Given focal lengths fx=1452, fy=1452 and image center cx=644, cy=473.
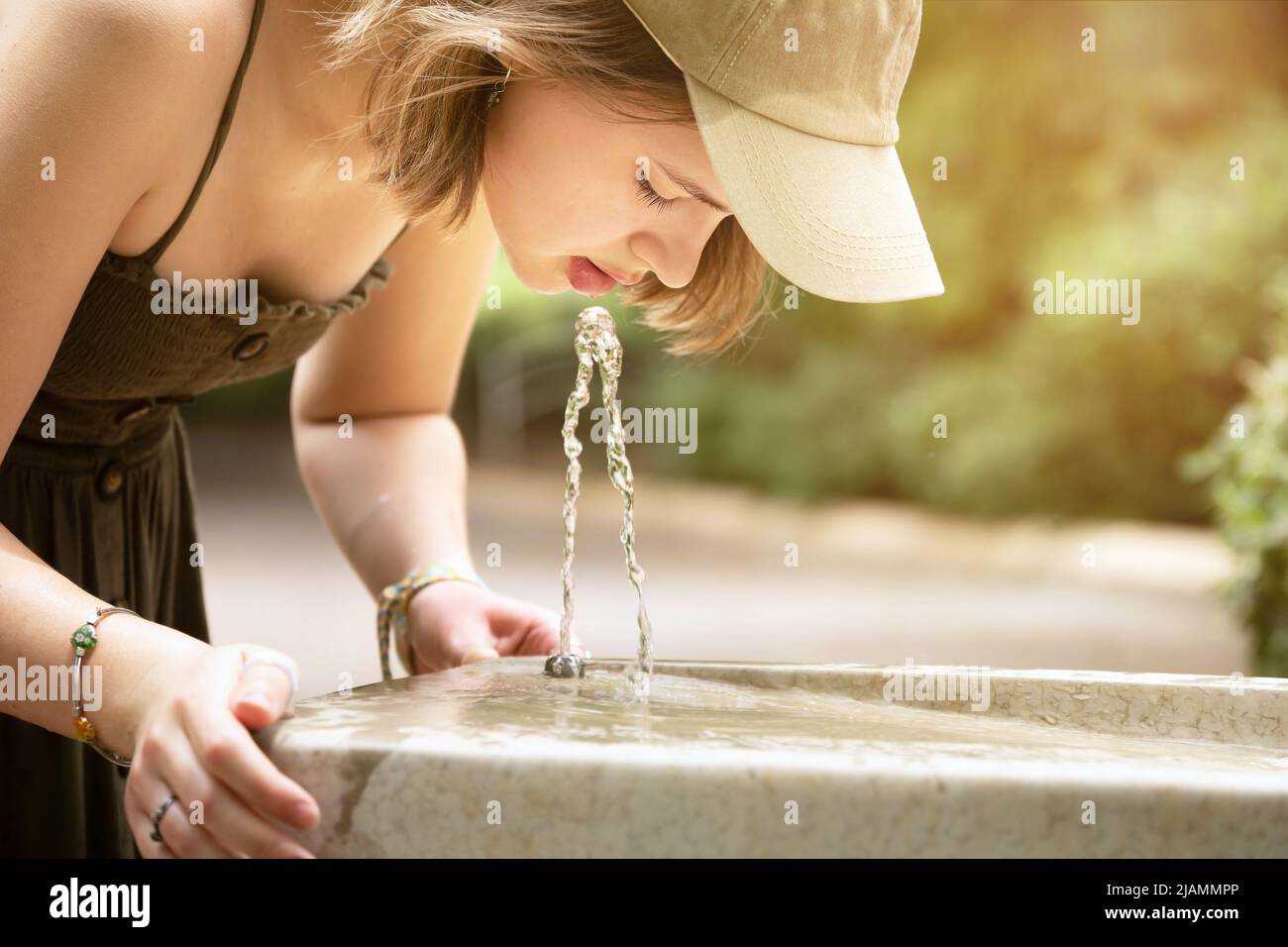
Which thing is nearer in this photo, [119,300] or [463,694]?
[463,694]

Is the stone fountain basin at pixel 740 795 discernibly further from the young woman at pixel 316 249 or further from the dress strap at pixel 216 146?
the dress strap at pixel 216 146

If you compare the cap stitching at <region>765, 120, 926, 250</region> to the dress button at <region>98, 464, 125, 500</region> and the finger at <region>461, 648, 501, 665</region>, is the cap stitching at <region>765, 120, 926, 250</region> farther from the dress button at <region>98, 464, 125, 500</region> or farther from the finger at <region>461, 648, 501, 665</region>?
the dress button at <region>98, 464, 125, 500</region>

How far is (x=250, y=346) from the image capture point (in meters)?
1.26

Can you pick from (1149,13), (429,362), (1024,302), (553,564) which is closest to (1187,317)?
(1024,302)

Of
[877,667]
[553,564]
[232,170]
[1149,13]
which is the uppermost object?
[1149,13]

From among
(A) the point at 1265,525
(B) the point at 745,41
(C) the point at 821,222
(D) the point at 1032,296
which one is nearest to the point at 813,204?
(C) the point at 821,222

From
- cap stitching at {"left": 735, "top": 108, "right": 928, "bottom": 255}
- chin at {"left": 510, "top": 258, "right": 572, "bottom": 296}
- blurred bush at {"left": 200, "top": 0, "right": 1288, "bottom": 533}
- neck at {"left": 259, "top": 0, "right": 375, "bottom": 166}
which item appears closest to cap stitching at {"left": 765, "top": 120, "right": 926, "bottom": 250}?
cap stitching at {"left": 735, "top": 108, "right": 928, "bottom": 255}

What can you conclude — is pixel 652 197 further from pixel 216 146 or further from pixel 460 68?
pixel 216 146

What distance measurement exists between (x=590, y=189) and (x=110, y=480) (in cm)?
56

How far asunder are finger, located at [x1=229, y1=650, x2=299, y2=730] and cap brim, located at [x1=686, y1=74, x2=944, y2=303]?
43cm

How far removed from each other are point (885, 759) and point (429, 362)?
0.86m

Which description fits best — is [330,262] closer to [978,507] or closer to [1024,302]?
[978,507]

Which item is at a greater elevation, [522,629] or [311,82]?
[311,82]
